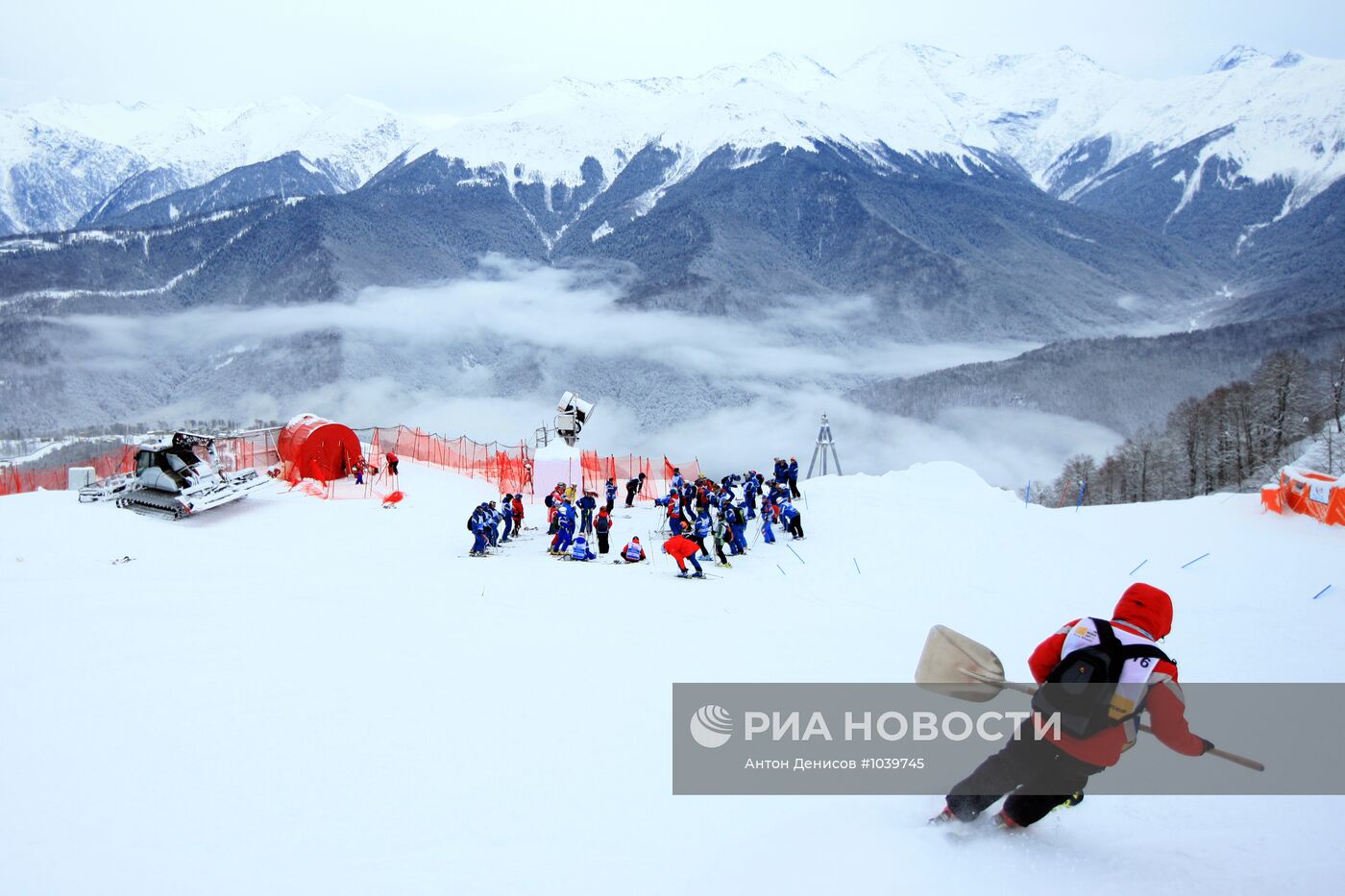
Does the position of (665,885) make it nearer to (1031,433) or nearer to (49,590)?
(49,590)

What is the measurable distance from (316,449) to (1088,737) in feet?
74.6

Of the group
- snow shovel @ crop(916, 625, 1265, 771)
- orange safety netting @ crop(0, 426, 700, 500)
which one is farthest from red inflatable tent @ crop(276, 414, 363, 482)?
snow shovel @ crop(916, 625, 1265, 771)

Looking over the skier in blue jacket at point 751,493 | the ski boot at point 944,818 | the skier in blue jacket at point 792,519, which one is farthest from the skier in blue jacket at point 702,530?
the ski boot at point 944,818

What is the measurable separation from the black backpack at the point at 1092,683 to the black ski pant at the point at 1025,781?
28 centimetres

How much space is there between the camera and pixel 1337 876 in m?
4.54

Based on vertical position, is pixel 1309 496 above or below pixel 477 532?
above

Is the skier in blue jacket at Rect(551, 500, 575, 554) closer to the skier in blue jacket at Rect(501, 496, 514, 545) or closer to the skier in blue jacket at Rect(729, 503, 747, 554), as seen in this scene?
the skier in blue jacket at Rect(501, 496, 514, 545)

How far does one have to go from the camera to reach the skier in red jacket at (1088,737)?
4.29 m

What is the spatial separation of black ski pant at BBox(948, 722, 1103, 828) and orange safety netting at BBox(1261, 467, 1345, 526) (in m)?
14.5

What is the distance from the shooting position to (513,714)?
670 centimetres

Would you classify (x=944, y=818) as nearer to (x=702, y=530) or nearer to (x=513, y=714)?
(x=513, y=714)

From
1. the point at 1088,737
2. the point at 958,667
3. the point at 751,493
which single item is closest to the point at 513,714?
the point at 958,667

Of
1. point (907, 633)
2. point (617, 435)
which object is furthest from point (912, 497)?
point (617, 435)

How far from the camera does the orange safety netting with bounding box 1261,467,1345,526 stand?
1505cm
